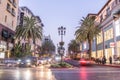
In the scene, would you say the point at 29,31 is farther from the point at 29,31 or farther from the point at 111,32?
the point at 111,32

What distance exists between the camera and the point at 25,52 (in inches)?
2768

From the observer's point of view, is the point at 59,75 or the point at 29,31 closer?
the point at 59,75

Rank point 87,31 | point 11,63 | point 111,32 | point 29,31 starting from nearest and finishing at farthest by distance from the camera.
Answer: point 11,63 → point 29,31 → point 111,32 → point 87,31

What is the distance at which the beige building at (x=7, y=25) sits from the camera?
58.0 m

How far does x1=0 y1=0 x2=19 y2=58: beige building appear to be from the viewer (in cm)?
5803

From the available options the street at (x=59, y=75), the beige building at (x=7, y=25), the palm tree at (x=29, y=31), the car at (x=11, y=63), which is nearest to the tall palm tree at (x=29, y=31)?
the palm tree at (x=29, y=31)

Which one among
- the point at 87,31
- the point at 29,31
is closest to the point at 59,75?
the point at 29,31

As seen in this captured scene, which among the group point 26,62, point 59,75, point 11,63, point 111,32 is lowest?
point 59,75

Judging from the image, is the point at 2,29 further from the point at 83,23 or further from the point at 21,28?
the point at 83,23

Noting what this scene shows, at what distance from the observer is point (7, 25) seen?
63.3 meters

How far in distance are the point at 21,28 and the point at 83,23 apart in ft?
61.3

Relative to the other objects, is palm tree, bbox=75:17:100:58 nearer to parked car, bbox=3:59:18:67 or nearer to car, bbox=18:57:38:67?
car, bbox=18:57:38:67

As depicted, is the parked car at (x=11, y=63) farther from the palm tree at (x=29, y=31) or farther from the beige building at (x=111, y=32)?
the beige building at (x=111, y=32)

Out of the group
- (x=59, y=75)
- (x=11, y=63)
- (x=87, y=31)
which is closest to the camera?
(x=59, y=75)
